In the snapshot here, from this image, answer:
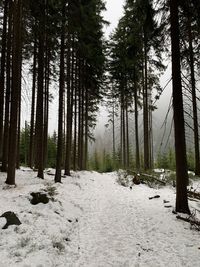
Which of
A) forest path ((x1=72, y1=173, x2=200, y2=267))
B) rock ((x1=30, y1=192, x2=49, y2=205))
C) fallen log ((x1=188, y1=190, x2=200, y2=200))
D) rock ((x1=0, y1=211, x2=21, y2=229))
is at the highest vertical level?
rock ((x1=30, y1=192, x2=49, y2=205))

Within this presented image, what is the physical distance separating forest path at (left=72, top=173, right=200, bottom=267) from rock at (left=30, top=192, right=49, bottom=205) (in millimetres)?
1323

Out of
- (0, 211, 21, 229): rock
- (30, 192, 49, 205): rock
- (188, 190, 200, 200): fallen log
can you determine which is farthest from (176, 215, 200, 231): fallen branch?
(0, 211, 21, 229): rock

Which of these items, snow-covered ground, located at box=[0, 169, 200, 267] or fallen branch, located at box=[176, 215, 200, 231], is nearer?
snow-covered ground, located at box=[0, 169, 200, 267]

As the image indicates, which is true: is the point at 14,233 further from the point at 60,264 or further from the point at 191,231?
the point at 191,231

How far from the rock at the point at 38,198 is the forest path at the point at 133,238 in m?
1.32

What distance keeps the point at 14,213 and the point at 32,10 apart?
9654 millimetres

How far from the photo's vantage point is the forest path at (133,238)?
4.96 meters

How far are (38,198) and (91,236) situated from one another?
7.38ft

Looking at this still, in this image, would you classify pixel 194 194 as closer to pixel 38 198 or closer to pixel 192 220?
pixel 192 220

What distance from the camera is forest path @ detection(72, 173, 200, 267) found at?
195 inches

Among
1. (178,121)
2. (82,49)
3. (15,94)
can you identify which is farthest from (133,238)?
(82,49)

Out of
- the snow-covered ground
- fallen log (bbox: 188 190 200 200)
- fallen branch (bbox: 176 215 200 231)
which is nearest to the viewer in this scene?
the snow-covered ground

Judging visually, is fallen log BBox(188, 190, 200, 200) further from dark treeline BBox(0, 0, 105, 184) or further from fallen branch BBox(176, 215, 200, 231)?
dark treeline BBox(0, 0, 105, 184)

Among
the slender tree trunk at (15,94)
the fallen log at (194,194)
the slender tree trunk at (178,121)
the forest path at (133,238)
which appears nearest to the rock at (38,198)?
the forest path at (133,238)
